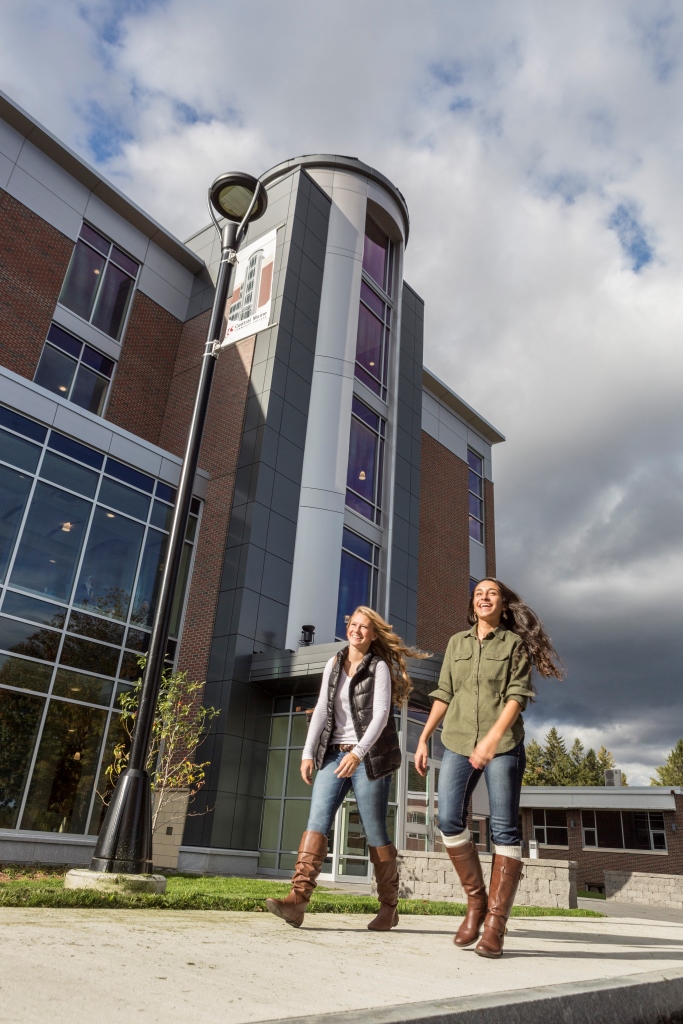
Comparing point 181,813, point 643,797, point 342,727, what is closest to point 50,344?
point 181,813

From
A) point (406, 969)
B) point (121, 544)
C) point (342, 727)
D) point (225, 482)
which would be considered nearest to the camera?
point (406, 969)

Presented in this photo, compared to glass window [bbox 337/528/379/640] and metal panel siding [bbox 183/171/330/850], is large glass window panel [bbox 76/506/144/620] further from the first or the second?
glass window [bbox 337/528/379/640]

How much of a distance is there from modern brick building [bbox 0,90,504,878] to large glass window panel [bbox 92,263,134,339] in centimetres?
6

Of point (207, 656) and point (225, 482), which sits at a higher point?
point (225, 482)

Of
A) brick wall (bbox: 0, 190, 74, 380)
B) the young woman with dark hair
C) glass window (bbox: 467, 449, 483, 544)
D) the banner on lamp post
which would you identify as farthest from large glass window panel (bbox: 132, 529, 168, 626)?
glass window (bbox: 467, 449, 483, 544)

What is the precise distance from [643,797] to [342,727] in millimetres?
32701

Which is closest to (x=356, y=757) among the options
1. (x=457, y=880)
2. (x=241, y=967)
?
(x=241, y=967)

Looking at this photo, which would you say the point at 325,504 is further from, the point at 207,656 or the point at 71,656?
the point at 71,656

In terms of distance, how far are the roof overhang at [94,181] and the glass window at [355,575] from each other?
10061mm

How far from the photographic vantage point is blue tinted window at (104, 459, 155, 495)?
15.4 meters

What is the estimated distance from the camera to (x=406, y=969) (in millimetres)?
3094

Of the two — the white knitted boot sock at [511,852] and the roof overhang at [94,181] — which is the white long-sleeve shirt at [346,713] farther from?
the roof overhang at [94,181]

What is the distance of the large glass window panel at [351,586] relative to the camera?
1783cm

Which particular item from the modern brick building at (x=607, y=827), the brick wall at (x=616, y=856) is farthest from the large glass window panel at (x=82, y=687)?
the brick wall at (x=616, y=856)
